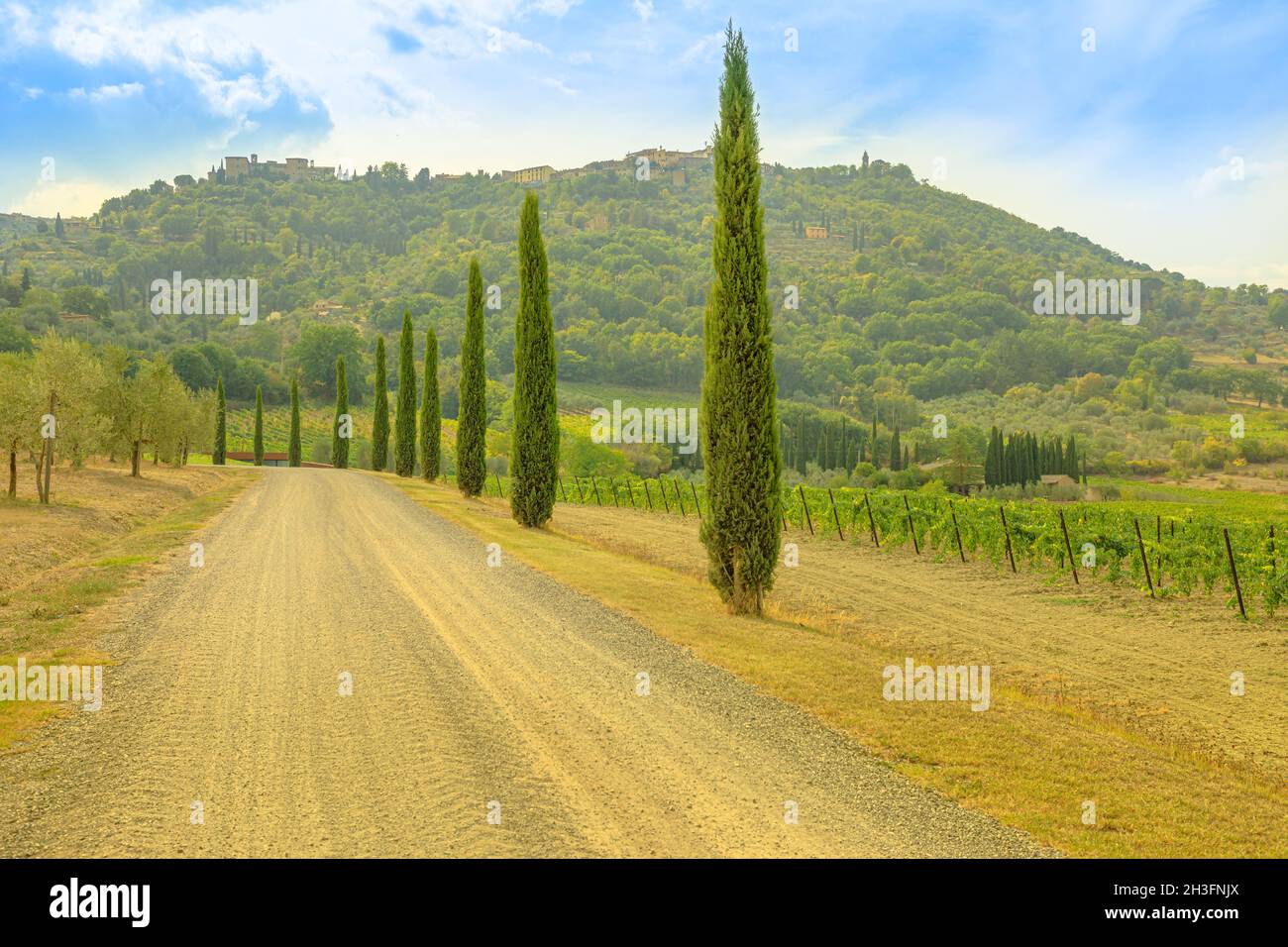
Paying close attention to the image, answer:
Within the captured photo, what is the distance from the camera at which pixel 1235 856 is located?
5836 millimetres

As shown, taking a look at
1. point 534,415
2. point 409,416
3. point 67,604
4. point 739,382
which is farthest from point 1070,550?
point 409,416

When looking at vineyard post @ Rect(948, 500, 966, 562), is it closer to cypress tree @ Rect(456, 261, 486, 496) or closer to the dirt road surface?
the dirt road surface

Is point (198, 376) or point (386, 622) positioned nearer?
point (386, 622)

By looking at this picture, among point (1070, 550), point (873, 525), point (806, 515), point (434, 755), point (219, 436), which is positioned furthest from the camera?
point (219, 436)

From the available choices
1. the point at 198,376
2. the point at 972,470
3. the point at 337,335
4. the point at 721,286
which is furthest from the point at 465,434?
the point at 337,335

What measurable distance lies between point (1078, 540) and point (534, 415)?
644 inches

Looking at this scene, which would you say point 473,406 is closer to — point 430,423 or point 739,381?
point 430,423

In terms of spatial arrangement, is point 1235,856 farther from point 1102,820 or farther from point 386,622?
point 386,622

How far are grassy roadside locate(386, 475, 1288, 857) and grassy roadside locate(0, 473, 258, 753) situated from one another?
707cm

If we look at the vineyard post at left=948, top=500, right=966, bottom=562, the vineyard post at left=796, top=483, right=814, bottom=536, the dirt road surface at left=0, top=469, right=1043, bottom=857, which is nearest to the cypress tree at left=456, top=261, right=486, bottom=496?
the vineyard post at left=796, top=483, right=814, bottom=536

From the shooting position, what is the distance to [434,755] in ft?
22.7

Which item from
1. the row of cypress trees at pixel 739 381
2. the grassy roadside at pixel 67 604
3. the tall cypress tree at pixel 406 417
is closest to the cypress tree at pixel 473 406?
the tall cypress tree at pixel 406 417
